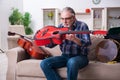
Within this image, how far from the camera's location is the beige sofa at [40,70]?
238cm

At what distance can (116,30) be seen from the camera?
8.80ft

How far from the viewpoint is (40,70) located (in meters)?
2.55

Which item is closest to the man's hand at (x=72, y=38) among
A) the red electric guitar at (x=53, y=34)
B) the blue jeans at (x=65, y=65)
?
the red electric guitar at (x=53, y=34)

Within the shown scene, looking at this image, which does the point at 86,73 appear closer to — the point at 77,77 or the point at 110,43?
the point at 77,77

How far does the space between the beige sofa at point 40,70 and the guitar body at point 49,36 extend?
0.28 metres

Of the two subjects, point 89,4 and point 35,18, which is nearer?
point 89,4

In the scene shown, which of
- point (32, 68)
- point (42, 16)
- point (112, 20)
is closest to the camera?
point (32, 68)

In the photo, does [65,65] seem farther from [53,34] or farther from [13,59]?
[13,59]

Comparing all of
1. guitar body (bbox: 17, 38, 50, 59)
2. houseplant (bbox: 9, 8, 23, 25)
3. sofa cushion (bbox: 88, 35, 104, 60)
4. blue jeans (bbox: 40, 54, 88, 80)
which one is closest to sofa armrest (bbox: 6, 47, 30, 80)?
guitar body (bbox: 17, 38, 50, 59)

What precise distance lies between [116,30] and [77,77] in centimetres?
78

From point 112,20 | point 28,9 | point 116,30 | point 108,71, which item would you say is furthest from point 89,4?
point 108,71

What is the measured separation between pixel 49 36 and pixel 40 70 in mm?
423

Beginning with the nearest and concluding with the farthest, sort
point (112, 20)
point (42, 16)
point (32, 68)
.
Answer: point (32, 68), point (112, 20), point (42, 16)

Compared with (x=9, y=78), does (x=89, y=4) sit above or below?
above
